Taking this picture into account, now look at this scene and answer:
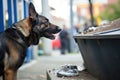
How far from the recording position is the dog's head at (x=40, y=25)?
7.70m

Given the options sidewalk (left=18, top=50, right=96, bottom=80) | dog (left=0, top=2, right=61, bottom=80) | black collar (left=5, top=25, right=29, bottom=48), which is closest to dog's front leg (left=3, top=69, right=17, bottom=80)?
dog (left=0, top=2, right=61, bottom=80)

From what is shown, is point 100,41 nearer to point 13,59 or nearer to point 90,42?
point 90,42

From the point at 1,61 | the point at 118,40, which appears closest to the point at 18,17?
the point at 1,61

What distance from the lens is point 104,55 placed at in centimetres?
717

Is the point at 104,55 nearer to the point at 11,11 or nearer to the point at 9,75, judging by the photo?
the point at 9,75

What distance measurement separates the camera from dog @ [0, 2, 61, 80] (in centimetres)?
727

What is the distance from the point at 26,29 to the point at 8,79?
0.95 metres

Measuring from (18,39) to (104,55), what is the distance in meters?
1.52

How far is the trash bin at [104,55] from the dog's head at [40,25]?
65 centimetres

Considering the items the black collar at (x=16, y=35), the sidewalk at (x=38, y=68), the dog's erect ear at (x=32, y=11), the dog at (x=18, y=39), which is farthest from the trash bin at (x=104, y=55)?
the sidewalk at (x=38, y=68)

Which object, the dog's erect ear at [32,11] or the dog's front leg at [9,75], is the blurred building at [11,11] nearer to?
the dog's erect ear at [32,11]

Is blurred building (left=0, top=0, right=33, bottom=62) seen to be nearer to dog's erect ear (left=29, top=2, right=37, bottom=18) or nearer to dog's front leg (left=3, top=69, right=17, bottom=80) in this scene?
dog's erect ear (left=29, top=2, right=37, bottom=18)

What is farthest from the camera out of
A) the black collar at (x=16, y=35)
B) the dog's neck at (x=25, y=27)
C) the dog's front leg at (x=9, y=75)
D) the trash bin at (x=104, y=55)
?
the dog's neck at (x=25, y=27)

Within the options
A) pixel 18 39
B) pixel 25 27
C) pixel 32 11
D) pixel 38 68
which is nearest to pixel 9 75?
pixel 18 39
